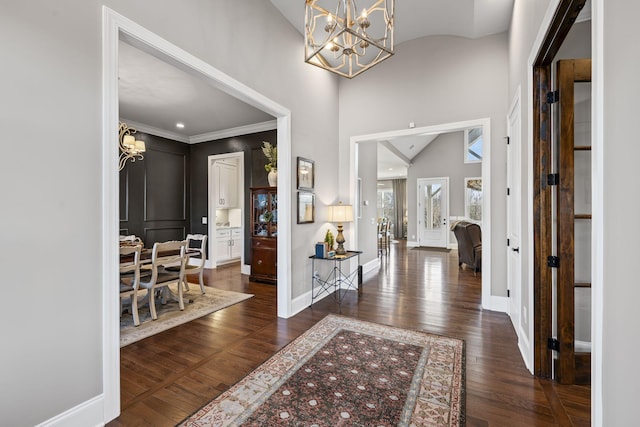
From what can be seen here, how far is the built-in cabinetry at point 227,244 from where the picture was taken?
6.64m

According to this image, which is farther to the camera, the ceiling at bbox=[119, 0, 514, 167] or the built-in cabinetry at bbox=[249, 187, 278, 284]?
the built-in cabinetry at bbox=[249, 187, 278, 284]

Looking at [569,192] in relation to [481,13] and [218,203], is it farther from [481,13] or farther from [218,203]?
[218,203]

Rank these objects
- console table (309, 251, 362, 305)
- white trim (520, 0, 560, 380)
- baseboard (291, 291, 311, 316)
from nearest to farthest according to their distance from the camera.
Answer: white trim (520, 0, 560, 380)
baseboard (291, 291, 311, 316)
console table (309, 251, 362, 305)

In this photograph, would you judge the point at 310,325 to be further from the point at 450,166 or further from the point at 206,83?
the point at 450,166

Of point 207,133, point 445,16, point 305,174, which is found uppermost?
point 445,16

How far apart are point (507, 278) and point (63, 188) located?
4.32 m

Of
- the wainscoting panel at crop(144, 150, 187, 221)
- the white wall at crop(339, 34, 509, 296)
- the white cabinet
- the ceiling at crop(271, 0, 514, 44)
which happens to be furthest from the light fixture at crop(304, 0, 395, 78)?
the wainscoting panel at crop(144, 150, 187, 221)

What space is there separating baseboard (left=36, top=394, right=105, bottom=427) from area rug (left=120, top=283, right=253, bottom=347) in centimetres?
117

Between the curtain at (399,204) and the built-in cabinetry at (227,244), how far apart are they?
7922 mm

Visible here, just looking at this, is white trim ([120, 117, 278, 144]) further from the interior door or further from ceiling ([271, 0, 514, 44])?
the interior door

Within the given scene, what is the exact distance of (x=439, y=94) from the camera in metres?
4.00

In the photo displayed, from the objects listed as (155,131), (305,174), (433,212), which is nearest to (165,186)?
(155,131)

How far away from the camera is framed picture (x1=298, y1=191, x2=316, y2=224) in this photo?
3721 mm

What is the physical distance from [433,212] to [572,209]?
8402 mm
